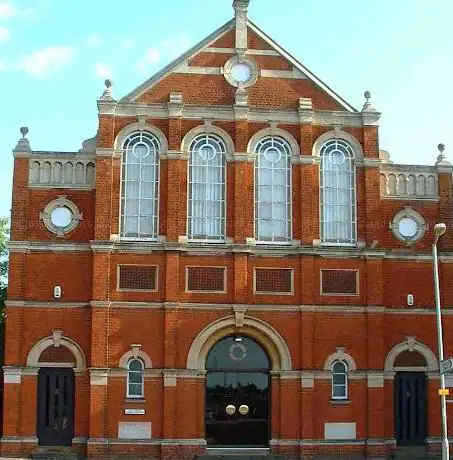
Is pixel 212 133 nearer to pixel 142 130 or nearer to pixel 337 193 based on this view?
pixel 142 130

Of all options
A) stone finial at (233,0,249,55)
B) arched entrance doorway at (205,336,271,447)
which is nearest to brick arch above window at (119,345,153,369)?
arched entrance doorway at (205,336,271,447)

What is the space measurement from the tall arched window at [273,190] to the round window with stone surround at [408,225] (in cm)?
365

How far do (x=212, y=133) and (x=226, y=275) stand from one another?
15.2ft

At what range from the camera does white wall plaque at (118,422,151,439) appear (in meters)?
27.2

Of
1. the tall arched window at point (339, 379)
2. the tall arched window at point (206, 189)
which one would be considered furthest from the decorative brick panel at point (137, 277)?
the tall arched window at point (339, 379)

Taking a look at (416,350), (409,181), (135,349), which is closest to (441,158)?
(409,181)

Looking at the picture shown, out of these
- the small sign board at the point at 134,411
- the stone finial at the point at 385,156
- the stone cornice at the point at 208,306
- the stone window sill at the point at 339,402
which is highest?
the stone finial at the point at 385,156

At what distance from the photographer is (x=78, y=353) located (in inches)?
1092

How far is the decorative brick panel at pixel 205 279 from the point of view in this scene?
28.2 metres

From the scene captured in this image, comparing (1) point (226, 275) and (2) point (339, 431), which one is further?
(1) point (226, 275)

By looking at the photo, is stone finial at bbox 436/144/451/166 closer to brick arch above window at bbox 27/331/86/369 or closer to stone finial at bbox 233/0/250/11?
stone finial at bbox 233/0/250/11

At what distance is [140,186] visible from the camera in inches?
1134

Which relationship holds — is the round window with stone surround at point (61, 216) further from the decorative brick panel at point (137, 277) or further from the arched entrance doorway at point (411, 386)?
the arched entrance doorway at point (411, 386)

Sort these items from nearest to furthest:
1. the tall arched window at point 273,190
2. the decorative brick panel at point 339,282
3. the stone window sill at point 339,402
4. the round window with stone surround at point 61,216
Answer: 1. the stone window sill at point 339,402
2. the round window with stone surround at point 61,216
3. the decorative brick panel at point 339,282
4. the tall arched window at point 273,190
